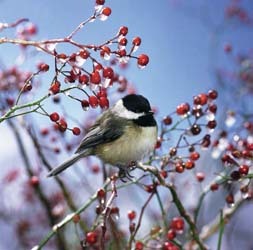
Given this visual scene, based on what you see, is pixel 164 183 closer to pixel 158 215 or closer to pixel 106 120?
pixel 106 120

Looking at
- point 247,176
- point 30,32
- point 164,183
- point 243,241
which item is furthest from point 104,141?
point 243,241

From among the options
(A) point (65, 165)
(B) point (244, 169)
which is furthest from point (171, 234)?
(A) point (65, 165)

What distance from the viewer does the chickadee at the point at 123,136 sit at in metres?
2.67

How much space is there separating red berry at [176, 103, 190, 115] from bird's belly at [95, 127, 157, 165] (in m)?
0.56

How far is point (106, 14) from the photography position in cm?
145

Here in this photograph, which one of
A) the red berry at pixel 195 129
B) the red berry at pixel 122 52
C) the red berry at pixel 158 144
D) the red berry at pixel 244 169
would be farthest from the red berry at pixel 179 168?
the red berry at pixel 122 52

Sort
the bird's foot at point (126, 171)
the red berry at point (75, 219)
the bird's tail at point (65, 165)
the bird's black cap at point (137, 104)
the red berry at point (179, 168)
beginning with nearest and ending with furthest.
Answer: the red berry at point (75, 219), the red berry at point (179, 168), the bird's foot at point (126, 171), the bird's tail at point (65, 165), the bird's black cap at point (137, 104)

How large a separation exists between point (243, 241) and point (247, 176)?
3466mm

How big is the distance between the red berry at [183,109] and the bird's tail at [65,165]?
75cm

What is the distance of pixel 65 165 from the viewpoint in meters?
2.60

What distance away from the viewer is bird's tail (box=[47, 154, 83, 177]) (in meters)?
2.49

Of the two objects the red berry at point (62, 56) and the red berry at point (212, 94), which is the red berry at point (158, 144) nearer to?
the red berry at point (212, 94)

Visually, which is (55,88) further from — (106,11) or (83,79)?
(106,11)

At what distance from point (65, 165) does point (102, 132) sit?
29 centimetres
